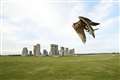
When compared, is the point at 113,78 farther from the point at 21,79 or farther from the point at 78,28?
the point at 78,28

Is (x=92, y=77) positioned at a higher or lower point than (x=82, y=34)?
lower

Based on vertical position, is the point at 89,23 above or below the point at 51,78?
above

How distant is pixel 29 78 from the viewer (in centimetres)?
5800

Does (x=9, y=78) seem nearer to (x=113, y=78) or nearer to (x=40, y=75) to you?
(x=40, y=75)

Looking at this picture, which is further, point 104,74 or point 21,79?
point 104,74

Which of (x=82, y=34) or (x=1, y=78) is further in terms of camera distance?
(x=1, y=78)

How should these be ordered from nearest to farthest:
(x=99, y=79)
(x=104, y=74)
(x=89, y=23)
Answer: (x=89, y=23) → (x=99, y=79) → (x=104, y=74)

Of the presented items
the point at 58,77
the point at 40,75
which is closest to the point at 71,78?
the point at 58,77

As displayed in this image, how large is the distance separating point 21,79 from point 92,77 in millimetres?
14191

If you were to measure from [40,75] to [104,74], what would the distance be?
1355 centimetres

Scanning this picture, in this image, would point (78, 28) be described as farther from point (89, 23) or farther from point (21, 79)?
point (21, 79)

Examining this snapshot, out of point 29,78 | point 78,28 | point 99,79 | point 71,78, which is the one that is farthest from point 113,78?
point 78,28

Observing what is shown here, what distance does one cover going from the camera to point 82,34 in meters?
21.5

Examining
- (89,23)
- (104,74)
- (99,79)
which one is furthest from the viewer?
(104,74)
